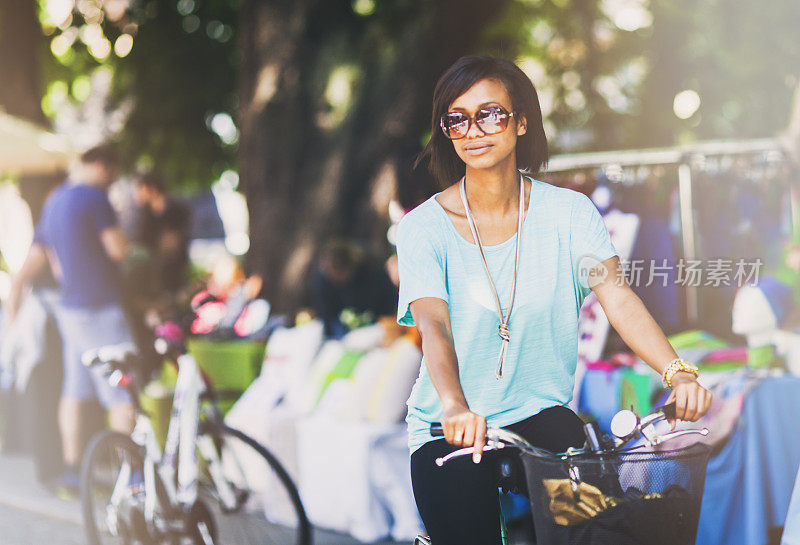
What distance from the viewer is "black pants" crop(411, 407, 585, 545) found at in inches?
86.9

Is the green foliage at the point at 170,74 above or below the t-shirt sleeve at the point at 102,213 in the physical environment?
above

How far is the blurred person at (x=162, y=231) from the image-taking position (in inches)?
337

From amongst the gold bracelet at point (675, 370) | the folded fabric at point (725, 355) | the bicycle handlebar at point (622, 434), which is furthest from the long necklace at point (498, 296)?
the folded fabric at point (725, 355)

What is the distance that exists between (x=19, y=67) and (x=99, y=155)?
3.53m

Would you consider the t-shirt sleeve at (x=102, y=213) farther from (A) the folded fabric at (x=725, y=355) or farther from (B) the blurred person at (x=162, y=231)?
(A) the folded fabric at (x=725, y=355)

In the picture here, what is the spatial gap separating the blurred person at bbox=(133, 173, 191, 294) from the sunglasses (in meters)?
6.56

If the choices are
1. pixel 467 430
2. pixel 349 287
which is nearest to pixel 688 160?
pixel 349 287

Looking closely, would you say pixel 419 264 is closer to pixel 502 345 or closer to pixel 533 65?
pixel 502 345

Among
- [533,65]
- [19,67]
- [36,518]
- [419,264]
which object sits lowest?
[36,518]

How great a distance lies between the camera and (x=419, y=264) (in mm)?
2301

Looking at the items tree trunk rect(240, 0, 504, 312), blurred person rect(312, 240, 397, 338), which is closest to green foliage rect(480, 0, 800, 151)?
tree trunk rect(240, 0, 504, 312)

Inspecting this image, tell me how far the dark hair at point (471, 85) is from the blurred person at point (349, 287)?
12.9 feet

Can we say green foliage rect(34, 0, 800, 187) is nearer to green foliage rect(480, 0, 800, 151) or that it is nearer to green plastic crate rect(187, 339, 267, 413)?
green foliage rect(480, 0, 800, 151)

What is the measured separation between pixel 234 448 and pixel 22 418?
3.97 metres
